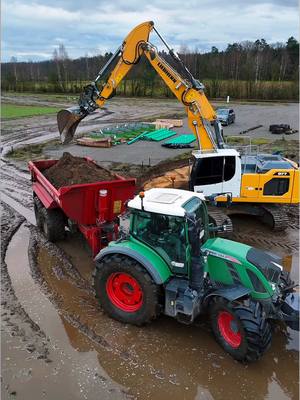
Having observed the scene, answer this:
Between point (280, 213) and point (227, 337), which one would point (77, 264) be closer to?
point (227, 337)

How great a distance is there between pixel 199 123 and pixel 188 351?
5744 millimetres

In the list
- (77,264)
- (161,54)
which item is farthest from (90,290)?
(161,54)

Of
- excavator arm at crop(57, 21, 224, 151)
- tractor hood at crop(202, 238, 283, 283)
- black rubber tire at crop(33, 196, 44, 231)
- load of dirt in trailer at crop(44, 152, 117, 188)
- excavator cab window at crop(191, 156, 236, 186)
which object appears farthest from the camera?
excavator arm at crop(57, 21, 224, 151)

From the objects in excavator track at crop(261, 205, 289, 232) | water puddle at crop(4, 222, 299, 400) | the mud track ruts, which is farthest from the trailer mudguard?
excavator track at crop(261, 205, 289, 232)

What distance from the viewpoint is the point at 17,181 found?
13641mm

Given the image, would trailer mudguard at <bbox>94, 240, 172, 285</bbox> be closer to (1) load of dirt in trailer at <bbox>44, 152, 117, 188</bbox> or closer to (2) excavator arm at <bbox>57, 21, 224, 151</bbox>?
(1) load of dirt in trailer at <bbox>44, 152, 117, 188</bbox>

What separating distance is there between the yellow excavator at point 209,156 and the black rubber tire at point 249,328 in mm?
3638

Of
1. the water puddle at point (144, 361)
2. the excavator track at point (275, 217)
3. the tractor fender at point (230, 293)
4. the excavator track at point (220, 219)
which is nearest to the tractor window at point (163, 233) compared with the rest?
the tractor fender at point (230, 293)

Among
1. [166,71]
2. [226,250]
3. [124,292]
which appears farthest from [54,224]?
[166,71]

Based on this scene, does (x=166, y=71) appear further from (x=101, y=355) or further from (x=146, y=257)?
(x=101, y=355)

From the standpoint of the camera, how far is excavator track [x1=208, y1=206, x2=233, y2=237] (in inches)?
328

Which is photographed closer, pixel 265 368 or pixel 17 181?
pixel 265 368

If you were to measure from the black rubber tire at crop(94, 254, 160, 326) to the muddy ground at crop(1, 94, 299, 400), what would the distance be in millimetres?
179

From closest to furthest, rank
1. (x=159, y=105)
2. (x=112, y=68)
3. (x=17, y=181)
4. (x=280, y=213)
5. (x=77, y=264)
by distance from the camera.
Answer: (x=77, y=264) → (x=280, y=213) → (x=112, y=68) → (x=17, y=181) → (x=159, y=105)
